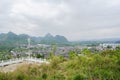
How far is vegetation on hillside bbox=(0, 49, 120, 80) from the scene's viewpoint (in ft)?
25.9

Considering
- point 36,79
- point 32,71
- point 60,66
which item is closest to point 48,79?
point 36,79

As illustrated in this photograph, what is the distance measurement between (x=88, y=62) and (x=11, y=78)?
3.29 metres

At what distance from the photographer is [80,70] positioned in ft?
28.7

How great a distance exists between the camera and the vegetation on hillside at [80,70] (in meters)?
7.89

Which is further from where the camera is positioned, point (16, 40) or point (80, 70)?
point (16, 40)

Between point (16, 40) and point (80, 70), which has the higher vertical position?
point (16, 40)

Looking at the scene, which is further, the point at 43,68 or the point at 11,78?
the point at 43,68

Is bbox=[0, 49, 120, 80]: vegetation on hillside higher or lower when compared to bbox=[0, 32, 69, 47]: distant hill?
lower

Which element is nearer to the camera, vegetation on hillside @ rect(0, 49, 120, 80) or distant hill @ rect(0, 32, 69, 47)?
vegetation on hillside @ rect(0, 49, 120, 80)

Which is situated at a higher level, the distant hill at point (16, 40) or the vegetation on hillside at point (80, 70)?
the distant hill at point (16, 40)

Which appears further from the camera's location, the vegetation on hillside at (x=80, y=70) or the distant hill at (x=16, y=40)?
the distant hill at (x=16, y=40)

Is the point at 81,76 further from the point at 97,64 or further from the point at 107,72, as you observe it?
the point at 97,64

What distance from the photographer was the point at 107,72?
26.3 ft

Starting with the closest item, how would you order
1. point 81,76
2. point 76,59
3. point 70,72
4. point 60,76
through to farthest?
point 81,76
point 60,76
point 70,72
point 76,59
